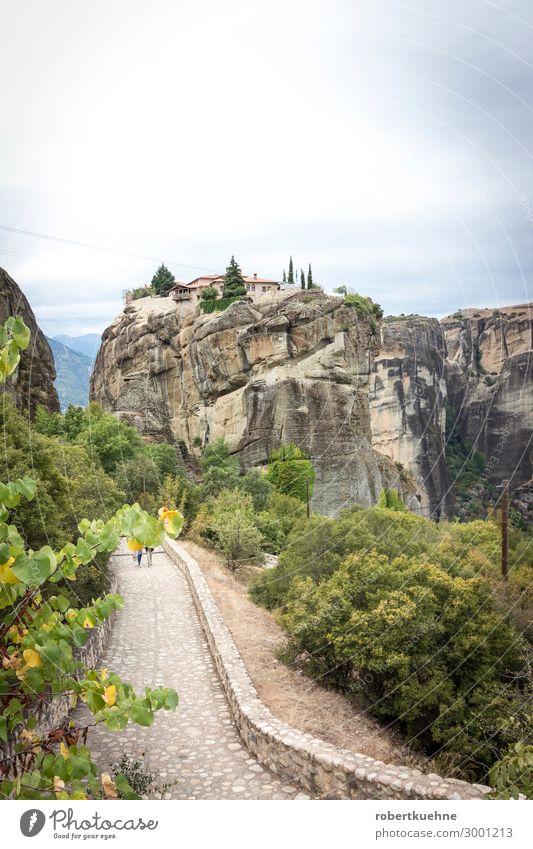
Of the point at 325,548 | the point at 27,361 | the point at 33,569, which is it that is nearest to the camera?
the point at 33,569

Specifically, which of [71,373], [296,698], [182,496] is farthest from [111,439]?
[71,373]

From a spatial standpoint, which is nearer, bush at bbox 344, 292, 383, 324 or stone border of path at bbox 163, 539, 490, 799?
stone border of path at bbox 163, 539, 490, 799

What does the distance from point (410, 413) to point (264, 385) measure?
53.7ft

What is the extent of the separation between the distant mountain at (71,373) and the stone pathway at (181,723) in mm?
2449

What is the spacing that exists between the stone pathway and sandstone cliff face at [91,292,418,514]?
1420 centimetres

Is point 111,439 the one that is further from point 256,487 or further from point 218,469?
point 256,487

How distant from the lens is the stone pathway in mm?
3932

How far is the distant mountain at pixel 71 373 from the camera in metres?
3.96

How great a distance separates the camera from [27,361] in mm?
6879

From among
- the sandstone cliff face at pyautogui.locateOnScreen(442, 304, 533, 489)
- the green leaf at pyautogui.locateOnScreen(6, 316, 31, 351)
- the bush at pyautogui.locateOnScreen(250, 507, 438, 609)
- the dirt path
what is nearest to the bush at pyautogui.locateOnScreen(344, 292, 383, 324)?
the sandstone cliff face at pyautogui.locateOnScreen(442, 304, 533, 489)

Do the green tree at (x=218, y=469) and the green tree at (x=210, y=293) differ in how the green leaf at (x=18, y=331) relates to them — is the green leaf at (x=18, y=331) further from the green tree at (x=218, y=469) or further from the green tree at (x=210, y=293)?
the green tree at (x=218, y=469)

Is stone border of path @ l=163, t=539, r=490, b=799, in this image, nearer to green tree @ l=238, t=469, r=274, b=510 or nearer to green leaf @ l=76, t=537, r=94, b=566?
green leaf @ l=76, t=537, r=94, b=566

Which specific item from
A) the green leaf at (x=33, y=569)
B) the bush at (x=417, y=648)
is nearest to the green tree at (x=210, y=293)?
the bush at (x=417, y=648)
